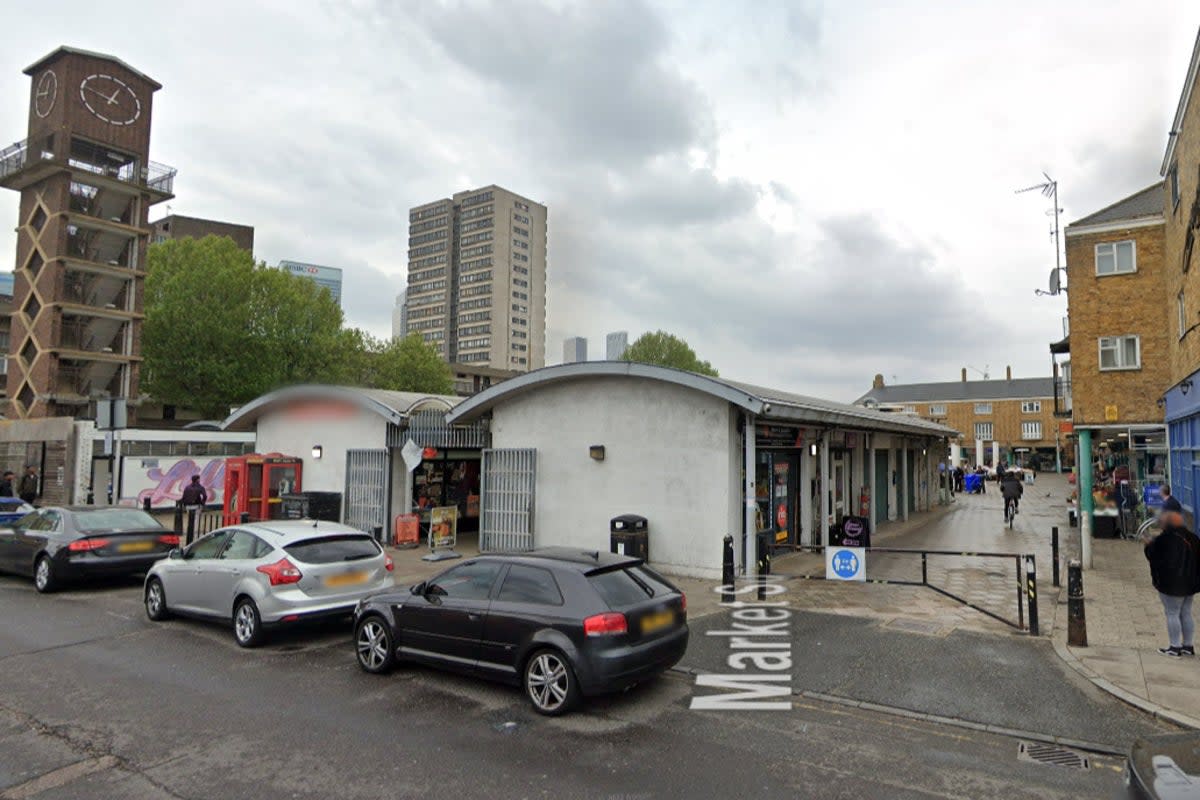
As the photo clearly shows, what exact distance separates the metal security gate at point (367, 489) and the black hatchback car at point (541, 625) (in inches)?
402

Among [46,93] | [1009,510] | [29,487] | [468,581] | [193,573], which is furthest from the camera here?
[46,93]

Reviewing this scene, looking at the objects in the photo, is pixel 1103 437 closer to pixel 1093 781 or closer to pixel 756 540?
pixel 756 540

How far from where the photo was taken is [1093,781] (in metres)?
4.85

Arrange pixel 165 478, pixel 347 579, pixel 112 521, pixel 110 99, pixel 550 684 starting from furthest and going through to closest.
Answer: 1. pixel 110 99
2. pixel 165 478
3. pixel 112 521
4. pixel 347 579
5. pixel 550 684

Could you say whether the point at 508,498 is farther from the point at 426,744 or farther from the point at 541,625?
the point at 426,744

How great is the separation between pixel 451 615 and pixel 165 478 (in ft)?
72.5

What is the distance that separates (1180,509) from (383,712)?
8.76 m

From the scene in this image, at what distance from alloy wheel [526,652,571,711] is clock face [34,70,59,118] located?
140 feet

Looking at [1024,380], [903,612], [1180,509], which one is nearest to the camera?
[1180,509]

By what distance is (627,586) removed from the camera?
6.50 m

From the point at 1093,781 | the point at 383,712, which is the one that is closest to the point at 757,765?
the point at 1093,781

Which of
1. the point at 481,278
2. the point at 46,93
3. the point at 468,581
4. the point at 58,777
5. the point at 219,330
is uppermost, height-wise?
the point at 481,278

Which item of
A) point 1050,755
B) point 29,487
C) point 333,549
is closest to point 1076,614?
point 1050,755

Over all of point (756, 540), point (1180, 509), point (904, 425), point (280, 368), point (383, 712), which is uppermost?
point (280, 368)
